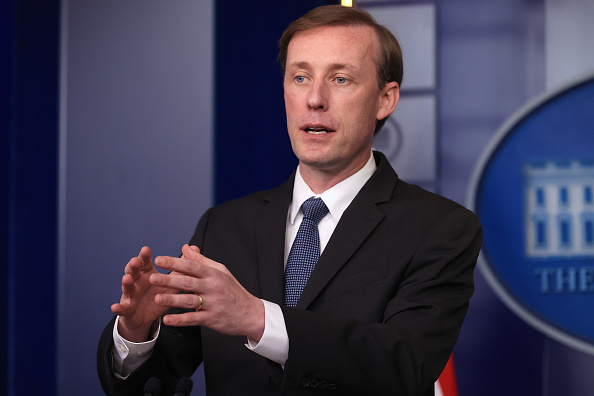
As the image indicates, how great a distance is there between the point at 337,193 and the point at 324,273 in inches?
10.2

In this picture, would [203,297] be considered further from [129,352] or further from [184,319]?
[129,352]

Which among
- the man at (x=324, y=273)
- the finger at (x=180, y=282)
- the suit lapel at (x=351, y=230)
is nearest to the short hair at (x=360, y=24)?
the man at (x=324, y=273)

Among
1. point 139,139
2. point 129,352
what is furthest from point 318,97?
point 139,139

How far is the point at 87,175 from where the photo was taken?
9.73 feet

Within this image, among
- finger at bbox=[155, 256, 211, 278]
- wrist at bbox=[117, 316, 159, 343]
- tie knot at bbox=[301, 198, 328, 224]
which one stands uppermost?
tie knot at bbox=[301, 198, 328, 224]

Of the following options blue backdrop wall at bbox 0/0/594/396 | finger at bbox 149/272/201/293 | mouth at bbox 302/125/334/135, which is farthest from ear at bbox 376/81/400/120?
blue backdrop wall at bbox 0/0/594/396

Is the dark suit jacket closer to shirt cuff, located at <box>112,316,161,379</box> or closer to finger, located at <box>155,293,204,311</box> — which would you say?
shirt cuff, located at <box>112,316,161,379</box>

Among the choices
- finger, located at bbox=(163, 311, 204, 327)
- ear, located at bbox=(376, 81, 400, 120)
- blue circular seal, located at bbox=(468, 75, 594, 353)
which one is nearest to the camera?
finger, located at bbox=(163, 311, 204, 327)

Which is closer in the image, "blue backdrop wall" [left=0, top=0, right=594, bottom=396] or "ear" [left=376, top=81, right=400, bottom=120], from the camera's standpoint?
"ear" [left=376, top=81, right=400, bottom=120]

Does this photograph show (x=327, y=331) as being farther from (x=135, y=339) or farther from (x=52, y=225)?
(x=52, y=225)

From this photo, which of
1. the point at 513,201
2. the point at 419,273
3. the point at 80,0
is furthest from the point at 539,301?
the point at 80,0

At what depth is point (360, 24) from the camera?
1850 millimetres

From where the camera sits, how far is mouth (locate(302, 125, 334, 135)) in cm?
176

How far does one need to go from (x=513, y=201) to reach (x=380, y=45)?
4.14 ft
